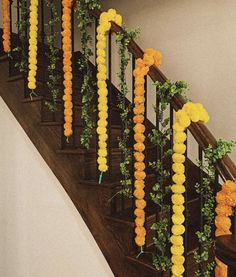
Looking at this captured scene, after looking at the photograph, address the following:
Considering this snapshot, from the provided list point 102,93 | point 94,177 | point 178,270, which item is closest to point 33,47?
point 102,93

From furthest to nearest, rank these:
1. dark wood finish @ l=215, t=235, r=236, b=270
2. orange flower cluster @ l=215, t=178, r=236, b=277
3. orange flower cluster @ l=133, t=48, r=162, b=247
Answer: orange flower cluster @ l=133, t=48, r=162, b=247 → orange flower cluster @ l=215, t=178, r=236, b=277 → dark wood finish @ l=215, t=235, r=236, b=270

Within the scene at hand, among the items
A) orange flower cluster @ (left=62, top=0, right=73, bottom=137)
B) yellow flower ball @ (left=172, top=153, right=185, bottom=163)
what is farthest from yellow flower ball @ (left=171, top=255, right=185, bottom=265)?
orange flower cluster @ (left=62, top=0, right=73, bottom=137)

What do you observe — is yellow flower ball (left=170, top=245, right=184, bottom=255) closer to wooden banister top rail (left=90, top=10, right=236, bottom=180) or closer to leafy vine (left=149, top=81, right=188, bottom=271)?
leafy vine (left=149, top=81, right=188, bottom=271)

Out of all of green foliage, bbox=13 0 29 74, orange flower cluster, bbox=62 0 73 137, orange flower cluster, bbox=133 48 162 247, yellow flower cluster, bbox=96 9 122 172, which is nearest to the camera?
orange flower cluster, bbox=133 48 162 247

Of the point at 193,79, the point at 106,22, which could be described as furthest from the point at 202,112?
the point at 193,79

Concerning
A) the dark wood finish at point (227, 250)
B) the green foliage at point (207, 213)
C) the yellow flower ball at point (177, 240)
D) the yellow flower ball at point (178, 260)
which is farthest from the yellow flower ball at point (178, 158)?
the dark wood finish at point (227, 250)

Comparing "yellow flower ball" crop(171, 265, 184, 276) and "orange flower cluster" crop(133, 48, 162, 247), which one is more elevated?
"orange flower cluster" crop(133, 48, 162, 247)

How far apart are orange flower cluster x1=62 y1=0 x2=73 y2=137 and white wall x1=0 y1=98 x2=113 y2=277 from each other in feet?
1.61

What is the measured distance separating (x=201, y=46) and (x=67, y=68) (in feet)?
4.25

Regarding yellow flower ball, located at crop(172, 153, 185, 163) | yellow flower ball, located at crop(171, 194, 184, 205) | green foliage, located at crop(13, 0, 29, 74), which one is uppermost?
green foliage, located at crop(13, 0, 29, 74)

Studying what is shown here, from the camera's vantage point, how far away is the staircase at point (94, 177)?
193cm

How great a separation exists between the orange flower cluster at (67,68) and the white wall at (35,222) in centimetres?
49

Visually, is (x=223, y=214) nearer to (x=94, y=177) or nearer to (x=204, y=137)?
(x=204, y=137)

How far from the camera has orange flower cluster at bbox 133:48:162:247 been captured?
73.6 inches
